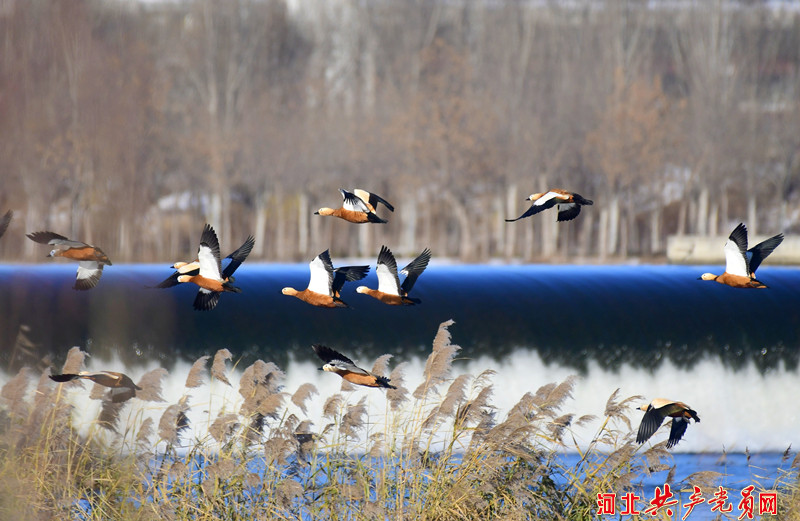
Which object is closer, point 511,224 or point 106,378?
point 106,378

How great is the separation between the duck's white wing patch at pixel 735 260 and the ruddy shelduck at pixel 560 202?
46.8 inches

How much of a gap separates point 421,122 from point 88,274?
133ft

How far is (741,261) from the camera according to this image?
7613mm

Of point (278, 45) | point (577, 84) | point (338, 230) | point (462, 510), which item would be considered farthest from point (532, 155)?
point (462, 510)

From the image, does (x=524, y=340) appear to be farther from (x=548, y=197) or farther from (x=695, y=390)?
(x=548, y=197)

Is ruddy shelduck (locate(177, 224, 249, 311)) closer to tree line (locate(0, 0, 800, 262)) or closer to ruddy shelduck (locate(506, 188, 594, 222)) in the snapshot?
ruddy shelduck (locate(506, 188, 594, 222))

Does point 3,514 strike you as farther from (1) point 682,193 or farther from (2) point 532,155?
(1) point 682,193

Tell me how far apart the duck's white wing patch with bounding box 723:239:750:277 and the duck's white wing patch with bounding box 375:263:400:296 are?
2481 millimetres

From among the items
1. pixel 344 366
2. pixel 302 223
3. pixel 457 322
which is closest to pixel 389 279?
pixel 344 366

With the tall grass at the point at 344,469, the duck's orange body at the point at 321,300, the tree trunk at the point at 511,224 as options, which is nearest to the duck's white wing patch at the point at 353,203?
the duck's orange body at the point at 321,300

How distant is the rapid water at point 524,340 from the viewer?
68.7 ft

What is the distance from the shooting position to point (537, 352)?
2219cm

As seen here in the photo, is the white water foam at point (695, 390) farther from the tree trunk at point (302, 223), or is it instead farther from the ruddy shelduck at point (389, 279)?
the tree trunk at point (302, 223)

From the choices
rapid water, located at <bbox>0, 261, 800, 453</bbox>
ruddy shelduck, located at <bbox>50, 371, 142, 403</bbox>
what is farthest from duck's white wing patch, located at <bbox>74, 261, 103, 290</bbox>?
rapid water, located at <bbox>0, 261, 800, 453</bbox>
